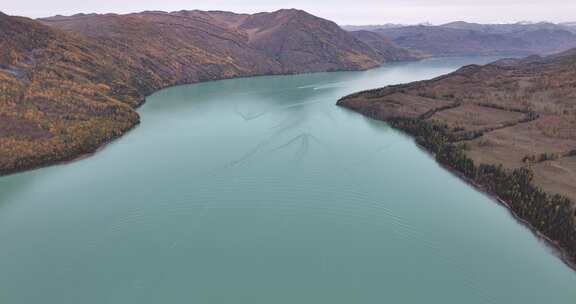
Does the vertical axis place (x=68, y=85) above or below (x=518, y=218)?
above

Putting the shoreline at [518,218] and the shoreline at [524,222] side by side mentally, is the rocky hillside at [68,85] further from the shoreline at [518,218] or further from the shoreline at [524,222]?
the shoreline at [524,222]

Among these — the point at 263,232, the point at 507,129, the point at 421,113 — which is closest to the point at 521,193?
the point at 263,232

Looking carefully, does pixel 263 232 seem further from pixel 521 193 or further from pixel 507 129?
pixel 507 129

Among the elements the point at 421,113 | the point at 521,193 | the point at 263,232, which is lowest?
the point at 263,232

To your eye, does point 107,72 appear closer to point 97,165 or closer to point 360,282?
point 97,165

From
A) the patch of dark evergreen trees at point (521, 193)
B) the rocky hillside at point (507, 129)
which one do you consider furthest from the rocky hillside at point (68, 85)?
the rocky hillside at point (507, 129)

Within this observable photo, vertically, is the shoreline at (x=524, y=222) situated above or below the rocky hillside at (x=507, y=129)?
below
